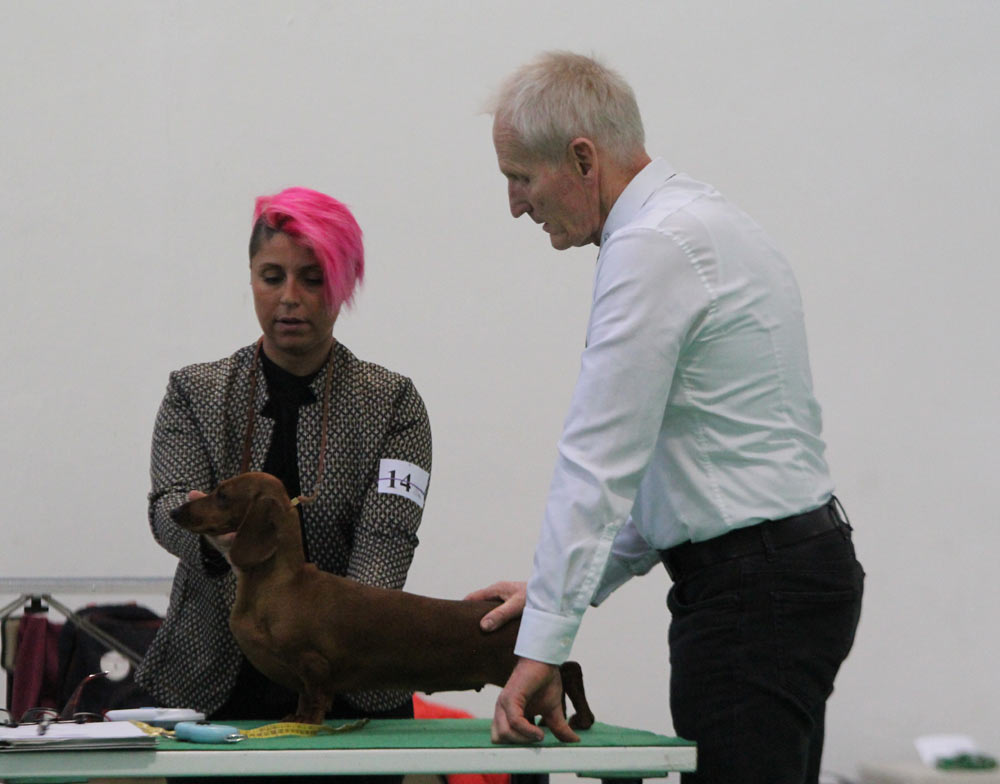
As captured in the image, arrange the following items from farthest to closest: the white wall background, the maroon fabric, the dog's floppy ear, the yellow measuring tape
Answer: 1. the white wall background
2. the maroon fabric
3. the dog's floppy ear
4. the yellow measuring tape

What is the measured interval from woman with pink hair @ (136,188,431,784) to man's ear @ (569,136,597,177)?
456 millimetres

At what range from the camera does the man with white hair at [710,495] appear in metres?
1.40

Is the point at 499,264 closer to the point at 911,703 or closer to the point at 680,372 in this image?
the point at 911,703

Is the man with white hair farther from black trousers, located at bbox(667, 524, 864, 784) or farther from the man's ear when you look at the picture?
the man's ear

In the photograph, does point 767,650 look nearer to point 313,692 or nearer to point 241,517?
point 313,692

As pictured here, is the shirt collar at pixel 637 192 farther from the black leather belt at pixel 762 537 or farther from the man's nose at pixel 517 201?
the black leather belt at pixel 762 537

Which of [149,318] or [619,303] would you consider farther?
[149,318]

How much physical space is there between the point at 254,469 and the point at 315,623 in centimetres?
33

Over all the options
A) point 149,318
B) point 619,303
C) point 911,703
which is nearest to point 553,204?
point 619,303

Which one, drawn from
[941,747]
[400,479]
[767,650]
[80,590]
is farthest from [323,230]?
[941,747]

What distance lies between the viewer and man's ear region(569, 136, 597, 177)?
1.54 meters

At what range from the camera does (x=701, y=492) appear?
1.42 meters

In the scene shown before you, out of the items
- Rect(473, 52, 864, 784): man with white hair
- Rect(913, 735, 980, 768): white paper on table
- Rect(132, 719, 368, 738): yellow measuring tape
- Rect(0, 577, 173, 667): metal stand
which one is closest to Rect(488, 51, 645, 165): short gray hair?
Rect(473, 52, 864, 784): man with white hair

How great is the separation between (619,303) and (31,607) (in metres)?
2.32
